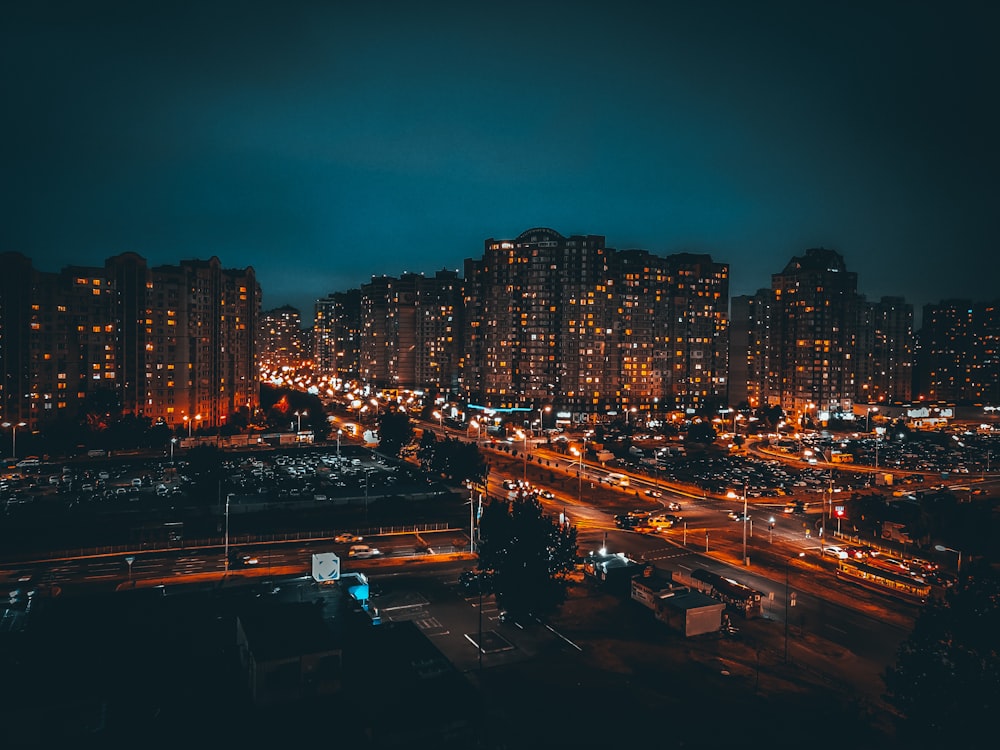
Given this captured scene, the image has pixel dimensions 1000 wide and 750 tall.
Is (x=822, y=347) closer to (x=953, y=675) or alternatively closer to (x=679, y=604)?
(x=679, y=604)

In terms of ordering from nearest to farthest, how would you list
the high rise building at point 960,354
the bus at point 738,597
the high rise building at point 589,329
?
the bus at point 738,597, the high rise building at point 589,329, the high rise building at point 960,354

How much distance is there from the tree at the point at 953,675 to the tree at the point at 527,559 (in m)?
13.2

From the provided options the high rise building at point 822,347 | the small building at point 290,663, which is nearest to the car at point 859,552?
the small building at point 290,663

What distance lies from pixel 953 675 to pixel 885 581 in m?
16.3

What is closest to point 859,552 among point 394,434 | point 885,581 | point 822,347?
point 885,581

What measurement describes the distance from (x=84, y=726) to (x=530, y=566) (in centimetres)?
1702

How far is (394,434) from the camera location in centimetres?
7562

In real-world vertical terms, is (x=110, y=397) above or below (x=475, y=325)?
below

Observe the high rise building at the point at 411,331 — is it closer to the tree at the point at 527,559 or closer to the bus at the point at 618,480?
the bus at the point at 618,480

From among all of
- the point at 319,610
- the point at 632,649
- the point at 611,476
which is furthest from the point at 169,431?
the point at 632,649

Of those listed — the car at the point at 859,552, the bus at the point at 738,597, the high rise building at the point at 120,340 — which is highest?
the high rise building at the point at 120,340

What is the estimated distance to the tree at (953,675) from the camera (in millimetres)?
19031

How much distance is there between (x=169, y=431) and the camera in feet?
261

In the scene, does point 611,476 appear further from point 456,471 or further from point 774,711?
point 774,711
